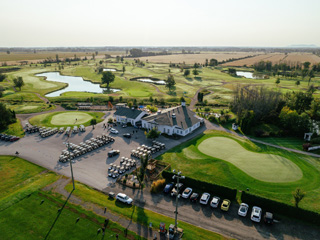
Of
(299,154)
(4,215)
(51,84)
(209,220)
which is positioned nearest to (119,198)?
(209,220)

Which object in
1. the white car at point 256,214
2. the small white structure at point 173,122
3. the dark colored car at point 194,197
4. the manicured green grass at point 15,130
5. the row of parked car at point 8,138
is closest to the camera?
the white car at point 256,214

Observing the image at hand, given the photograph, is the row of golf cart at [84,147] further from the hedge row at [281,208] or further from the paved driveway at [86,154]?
the hedge row at [281,208]

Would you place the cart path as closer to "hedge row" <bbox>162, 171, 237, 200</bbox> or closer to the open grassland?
"hedge row" <bbox>162, 171, 237, 200</bbox>

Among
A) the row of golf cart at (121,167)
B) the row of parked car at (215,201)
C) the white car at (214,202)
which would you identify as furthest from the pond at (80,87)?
the white car at (214,202)

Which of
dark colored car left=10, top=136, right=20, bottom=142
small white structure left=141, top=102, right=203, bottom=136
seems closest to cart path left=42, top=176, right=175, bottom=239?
dark colored car left=10, top=136, right=20, bottom=142

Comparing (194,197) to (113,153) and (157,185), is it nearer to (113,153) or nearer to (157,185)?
(157,185)
